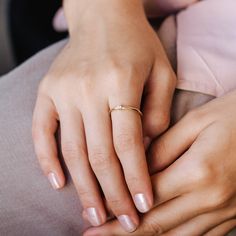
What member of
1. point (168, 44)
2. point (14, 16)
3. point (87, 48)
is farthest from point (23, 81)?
point (14, 16)

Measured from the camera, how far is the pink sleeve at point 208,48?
0.56 metres

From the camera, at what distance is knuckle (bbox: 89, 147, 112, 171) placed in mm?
510

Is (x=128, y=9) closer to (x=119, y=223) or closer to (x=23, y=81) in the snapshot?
(x=23, y=81)

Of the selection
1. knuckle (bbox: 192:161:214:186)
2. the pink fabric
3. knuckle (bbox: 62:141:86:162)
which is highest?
the pink fabric

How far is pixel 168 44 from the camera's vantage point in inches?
25.1

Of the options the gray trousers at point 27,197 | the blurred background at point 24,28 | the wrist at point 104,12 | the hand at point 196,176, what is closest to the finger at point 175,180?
the hand at point 196,176

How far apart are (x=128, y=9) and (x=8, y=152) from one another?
10.7 inches

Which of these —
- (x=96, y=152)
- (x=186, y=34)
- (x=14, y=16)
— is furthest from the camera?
(x=14, y=16)

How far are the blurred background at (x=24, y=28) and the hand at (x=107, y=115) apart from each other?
479 mm

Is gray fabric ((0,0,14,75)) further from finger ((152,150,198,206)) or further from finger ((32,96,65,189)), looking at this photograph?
finger ((152,150,198,206))

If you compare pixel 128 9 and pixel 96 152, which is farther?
pixel 128 9

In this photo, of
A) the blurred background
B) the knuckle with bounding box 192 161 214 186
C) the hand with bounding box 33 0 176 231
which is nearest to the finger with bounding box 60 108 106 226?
the hand with bounding box 33 0 176 231

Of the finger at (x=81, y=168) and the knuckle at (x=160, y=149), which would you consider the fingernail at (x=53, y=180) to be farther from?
the knuckle at (x=160, y=149)

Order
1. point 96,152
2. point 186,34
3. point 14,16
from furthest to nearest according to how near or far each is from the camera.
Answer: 1. point 14,16
2. point 186,34
3. point 96,152
